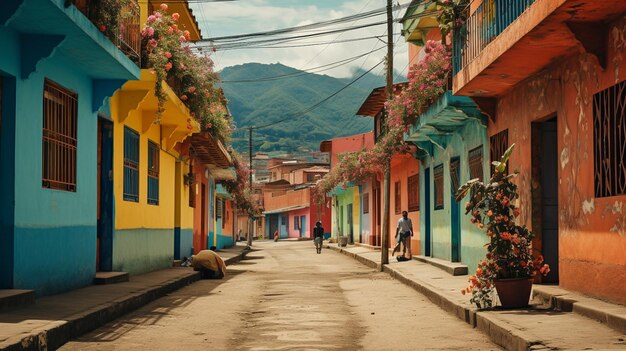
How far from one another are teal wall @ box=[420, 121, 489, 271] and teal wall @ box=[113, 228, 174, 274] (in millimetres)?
7061

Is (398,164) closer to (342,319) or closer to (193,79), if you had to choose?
(193,79)

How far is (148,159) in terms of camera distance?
1930cm

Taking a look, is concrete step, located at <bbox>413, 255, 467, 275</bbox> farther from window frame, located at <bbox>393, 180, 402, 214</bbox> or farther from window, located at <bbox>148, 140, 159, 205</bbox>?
window frame, located at <bbox>393, 180, 402, 214</bbox>

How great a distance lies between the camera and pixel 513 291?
1032 cm

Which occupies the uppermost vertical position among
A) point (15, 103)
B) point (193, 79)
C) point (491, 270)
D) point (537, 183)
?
point (193, 79)

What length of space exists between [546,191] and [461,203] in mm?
6221

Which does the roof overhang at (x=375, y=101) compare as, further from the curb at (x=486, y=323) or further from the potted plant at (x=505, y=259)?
the potted plant at (x=505, y=259)

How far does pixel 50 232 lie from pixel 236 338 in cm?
398

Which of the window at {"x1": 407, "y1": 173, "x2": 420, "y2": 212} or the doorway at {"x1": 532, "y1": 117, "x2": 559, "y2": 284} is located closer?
the doorway at {"x1": 532, "y1": 117, "x2": 559, "y2": 284}

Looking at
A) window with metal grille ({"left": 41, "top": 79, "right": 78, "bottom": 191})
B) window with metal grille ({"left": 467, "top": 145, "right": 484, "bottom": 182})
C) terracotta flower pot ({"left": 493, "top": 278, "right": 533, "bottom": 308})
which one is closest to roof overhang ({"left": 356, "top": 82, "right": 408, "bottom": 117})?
window with metal grille ({"left": 467, "top": 145, "right": 484, "bottom": 182})

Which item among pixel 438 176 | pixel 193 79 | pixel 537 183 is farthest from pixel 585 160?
pixel 438 176

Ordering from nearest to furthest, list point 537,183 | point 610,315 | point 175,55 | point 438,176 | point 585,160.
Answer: point 610,315 → point 585,160 → point 537,183 → point 175,55 → point 438,176

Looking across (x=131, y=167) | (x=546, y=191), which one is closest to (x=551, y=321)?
(x=546, y=191)

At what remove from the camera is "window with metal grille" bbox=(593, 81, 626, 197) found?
952cm
